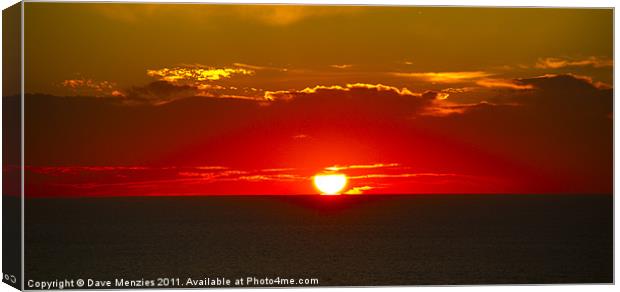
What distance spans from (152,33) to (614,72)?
24.4ft

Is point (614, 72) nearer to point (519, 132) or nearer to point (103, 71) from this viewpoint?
point (519, 132)

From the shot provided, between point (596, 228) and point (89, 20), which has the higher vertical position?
point (89, 20)

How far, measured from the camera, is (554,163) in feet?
64.0

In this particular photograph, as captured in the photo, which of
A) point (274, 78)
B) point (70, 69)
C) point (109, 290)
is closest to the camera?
point (109, 290)

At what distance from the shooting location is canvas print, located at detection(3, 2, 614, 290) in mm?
16875

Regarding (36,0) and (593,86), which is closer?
(36,0)

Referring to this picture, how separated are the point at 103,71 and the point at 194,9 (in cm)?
183

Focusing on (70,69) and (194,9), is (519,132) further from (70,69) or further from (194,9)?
(70,69)

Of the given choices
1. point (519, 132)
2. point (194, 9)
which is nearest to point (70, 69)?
point (194, 9)

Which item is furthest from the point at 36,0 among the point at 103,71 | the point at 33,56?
the point at 103,71

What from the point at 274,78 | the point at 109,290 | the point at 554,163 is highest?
the point at 274,78

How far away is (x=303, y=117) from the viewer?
1928cm

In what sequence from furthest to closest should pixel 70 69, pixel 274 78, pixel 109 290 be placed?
pixel 274 78 → pixel 70 69 → pixel 109 290

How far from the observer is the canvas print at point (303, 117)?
1688 centimetres
